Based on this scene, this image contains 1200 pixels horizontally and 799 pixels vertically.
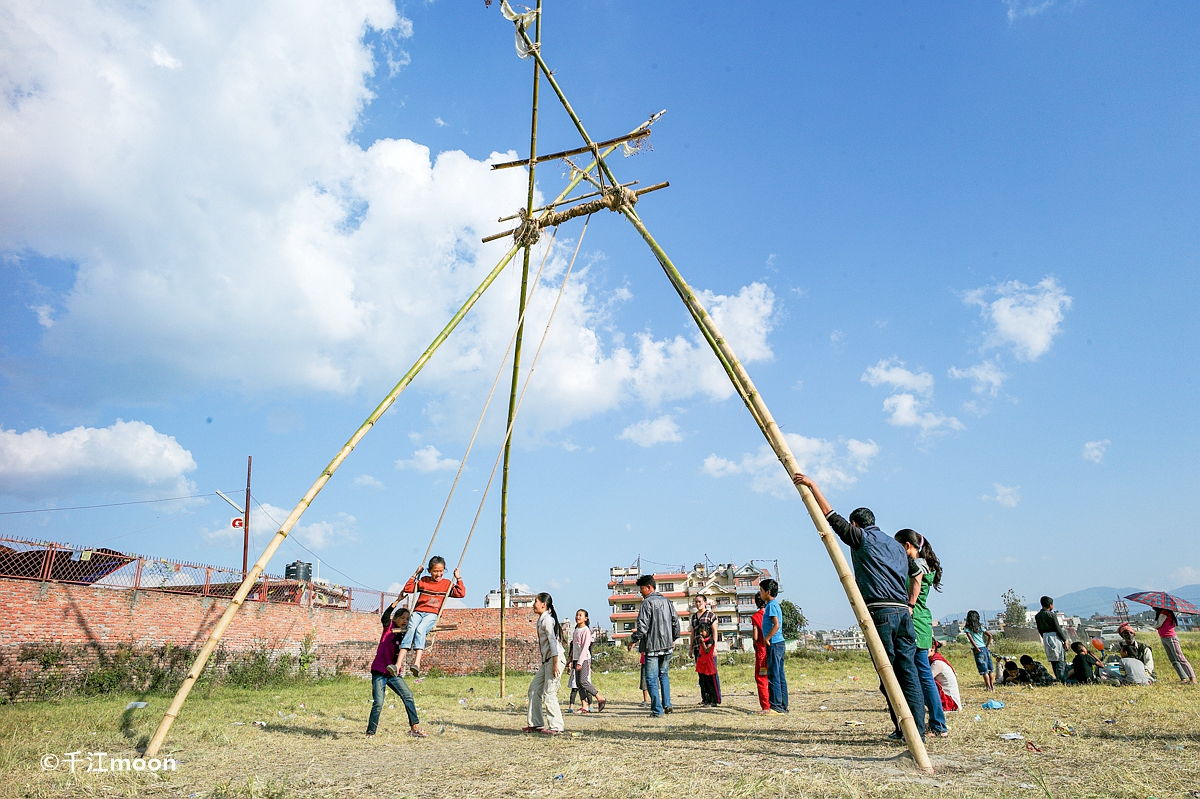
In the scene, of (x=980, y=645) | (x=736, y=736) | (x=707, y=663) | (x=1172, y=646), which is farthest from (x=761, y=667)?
(x=1172, y=646)

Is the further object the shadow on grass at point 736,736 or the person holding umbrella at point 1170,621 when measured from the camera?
the person holding umbrella at point 1170,621

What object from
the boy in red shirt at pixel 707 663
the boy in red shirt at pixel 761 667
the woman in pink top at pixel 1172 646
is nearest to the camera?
the boy in red shirt at pixel 761 667

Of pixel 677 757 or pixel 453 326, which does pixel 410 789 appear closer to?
pixel 677 757

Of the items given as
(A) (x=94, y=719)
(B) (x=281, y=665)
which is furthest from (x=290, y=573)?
(A) (x=94, y=719)

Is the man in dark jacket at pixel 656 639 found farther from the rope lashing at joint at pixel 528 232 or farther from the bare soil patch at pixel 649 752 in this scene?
the rope lashing at joint at pixel 528 232

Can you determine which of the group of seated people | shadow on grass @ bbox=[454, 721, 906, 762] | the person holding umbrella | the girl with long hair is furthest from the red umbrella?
shadow on grass @ bbox=[454, 721, 906, 762]

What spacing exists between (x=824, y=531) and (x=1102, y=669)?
30.6 ft

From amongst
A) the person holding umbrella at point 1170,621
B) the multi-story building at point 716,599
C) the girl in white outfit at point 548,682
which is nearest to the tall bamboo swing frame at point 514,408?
the girl in white outfit at point 548,682

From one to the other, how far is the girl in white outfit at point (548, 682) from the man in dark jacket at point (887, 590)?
397cm

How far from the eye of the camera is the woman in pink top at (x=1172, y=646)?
1120 centimetres

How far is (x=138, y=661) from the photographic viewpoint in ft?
47.7

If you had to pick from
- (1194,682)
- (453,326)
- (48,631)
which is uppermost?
(453,326)

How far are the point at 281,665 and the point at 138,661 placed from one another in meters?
4.42

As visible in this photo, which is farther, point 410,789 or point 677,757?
point 677,757
